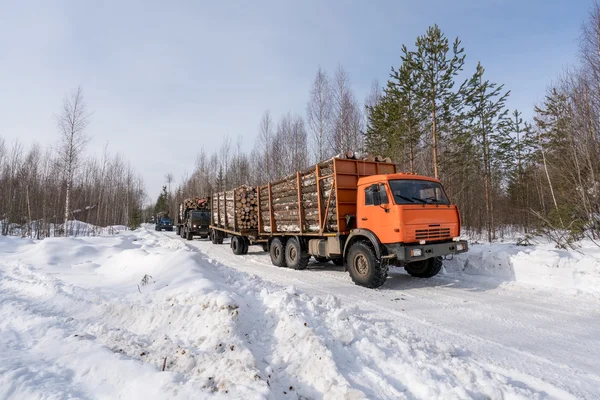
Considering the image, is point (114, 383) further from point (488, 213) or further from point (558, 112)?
point (488, 213)

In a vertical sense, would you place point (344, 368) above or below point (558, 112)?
below

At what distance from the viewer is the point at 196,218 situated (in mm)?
22578

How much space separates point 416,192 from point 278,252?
5330 mm

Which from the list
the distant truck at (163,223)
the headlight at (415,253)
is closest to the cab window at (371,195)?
the headlight at (415,253)

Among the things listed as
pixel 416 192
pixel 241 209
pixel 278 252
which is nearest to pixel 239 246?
pixel 241 209

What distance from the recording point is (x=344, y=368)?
9.68 feet

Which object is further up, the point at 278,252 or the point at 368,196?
the point at 368,196

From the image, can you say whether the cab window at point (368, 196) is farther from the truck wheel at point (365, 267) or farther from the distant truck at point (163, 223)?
the distant truck at point (163, 223)

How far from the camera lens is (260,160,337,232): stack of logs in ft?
27.6

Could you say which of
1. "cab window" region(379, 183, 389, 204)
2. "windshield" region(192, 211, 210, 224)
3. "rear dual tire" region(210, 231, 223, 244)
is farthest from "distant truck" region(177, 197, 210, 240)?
"cab window" region(379, 183, 389, 204)

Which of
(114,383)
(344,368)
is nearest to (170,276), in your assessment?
(114,383)

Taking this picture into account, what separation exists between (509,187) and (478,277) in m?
24.6

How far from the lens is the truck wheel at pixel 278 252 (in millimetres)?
10398

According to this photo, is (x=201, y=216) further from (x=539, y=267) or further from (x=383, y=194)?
(x=539, y=267)
